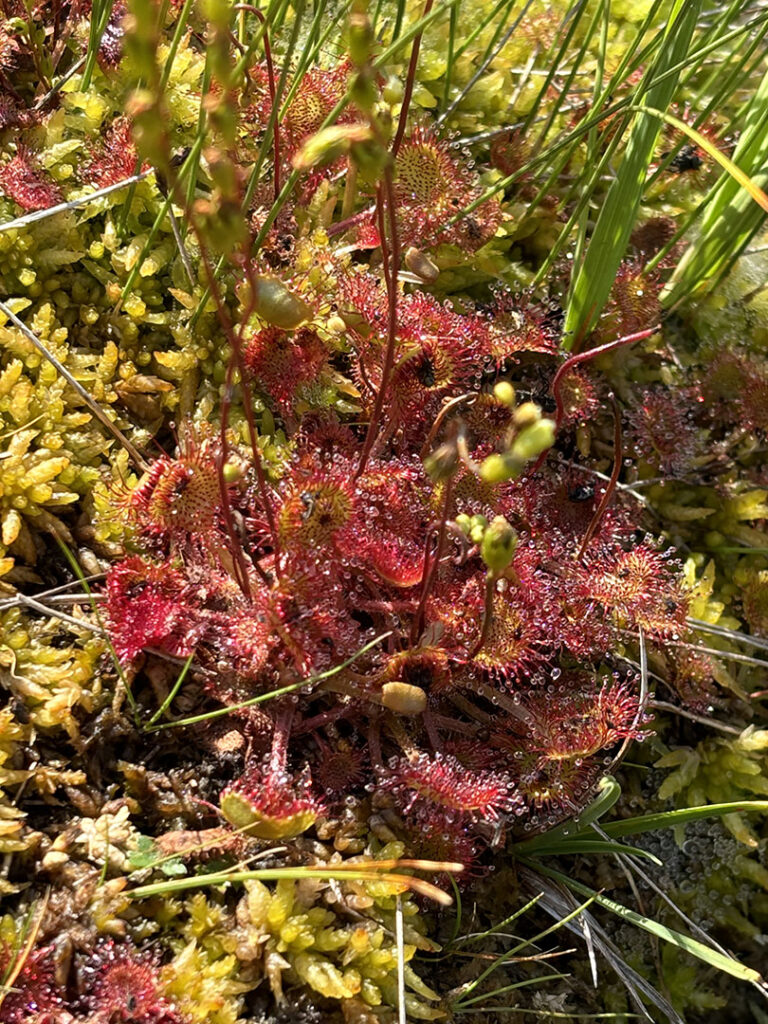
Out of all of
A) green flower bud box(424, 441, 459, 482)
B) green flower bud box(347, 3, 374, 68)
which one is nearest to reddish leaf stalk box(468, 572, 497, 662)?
green flower bud box(424, 441, 459, 482)

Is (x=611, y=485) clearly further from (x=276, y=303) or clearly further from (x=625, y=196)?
(x=276, y=303)

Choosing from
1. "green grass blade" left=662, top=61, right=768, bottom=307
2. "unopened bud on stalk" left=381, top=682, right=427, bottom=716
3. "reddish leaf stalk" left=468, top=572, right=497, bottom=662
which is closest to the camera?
"reddish leaf stalk" left=468, top=572, right=497, bottom=662

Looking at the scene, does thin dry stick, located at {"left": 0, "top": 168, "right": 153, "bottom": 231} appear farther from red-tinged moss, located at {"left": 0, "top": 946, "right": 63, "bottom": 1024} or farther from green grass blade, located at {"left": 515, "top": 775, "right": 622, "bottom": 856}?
green grass blade, located at {"left": 515, "top": 775, "right": 622, "bottom": 856}

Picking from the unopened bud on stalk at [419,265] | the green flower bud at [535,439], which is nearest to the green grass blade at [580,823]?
the green flower bud at [535,439]

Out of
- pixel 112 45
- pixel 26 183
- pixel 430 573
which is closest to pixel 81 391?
pixel 26 183

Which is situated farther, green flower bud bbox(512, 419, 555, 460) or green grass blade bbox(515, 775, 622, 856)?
green grass blade bbox(515, 775, 622, 856)

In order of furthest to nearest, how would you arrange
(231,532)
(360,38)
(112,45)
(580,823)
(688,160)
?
(688,160), (112,45), (580,823), (231,532), (360,38)

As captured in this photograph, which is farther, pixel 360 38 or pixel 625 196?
pixel 625 196
